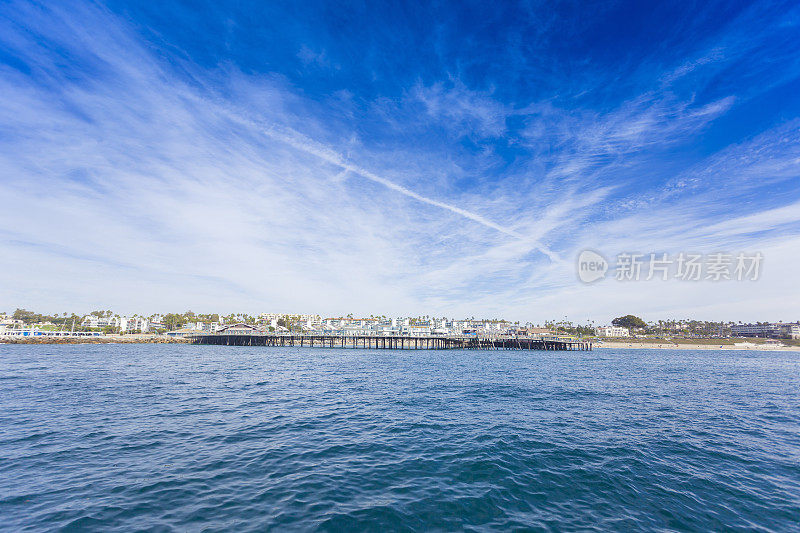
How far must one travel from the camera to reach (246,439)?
16.1m

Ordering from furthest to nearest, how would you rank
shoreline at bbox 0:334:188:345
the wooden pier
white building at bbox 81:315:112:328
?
white building at bbox 81:315:112:328, the wooden pier, shoreline at bbox 0:334:188:345

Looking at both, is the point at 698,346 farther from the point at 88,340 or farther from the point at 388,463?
the point at 88,340

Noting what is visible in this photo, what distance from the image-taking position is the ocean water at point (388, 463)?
9.52 metres

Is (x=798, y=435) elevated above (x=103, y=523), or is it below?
below

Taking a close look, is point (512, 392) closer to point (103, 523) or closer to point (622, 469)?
point (622, 469)

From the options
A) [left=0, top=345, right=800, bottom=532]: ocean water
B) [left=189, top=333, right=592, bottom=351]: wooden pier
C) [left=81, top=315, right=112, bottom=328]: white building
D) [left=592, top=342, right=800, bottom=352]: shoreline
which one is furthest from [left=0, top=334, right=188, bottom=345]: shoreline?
[left=592, top=342, right=800, bottom=352]: shoreline

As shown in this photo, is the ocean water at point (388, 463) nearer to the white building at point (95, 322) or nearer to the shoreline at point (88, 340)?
the shoreline at point (88, 340)

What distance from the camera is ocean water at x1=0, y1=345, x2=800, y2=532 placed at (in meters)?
9.52

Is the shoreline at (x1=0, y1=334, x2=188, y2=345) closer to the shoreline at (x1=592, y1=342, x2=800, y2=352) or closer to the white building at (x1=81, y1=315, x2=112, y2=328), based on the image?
the white building at (x1=81, y1=315, x2=112, y2=328)

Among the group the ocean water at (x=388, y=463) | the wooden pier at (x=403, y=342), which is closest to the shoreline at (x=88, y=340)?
the wooden pier at (x=403, y=342)

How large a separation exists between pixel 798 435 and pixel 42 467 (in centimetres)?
3734

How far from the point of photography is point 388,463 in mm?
13398

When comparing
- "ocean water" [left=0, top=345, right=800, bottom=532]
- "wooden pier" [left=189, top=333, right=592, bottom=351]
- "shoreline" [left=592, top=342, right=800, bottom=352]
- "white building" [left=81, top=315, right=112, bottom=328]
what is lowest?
"shoreline" [left=592, top=342, right=800, bottom=352]

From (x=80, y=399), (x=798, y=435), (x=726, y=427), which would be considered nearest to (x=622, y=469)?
(x=726, y=427)
